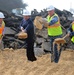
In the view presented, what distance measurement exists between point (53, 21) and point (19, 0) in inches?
1453

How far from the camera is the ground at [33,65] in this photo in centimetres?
976

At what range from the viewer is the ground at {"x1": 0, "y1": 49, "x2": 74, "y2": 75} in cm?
976

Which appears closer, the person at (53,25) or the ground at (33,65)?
the person at (53,25)

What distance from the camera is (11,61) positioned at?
1152 cm

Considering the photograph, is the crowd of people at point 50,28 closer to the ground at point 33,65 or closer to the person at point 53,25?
the person at point 53,25

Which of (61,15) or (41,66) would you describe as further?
(61,15)

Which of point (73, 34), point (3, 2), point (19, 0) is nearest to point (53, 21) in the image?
point (73, 34)

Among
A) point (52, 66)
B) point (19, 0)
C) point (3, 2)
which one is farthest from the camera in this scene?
point (19, 0)

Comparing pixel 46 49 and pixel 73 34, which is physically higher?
pixel 73 34

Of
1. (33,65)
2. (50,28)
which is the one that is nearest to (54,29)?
(50,28)

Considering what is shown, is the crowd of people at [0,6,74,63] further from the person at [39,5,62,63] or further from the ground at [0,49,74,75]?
the ground at [0,49,74,75]

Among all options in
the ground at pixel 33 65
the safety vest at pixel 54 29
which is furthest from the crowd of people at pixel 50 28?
the ground at pixel 33 65

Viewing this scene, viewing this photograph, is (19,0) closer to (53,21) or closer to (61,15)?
(61,15)

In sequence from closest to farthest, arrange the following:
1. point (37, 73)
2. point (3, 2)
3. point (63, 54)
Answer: point (37, 73)
point (63, 54)
point (3, 2)
